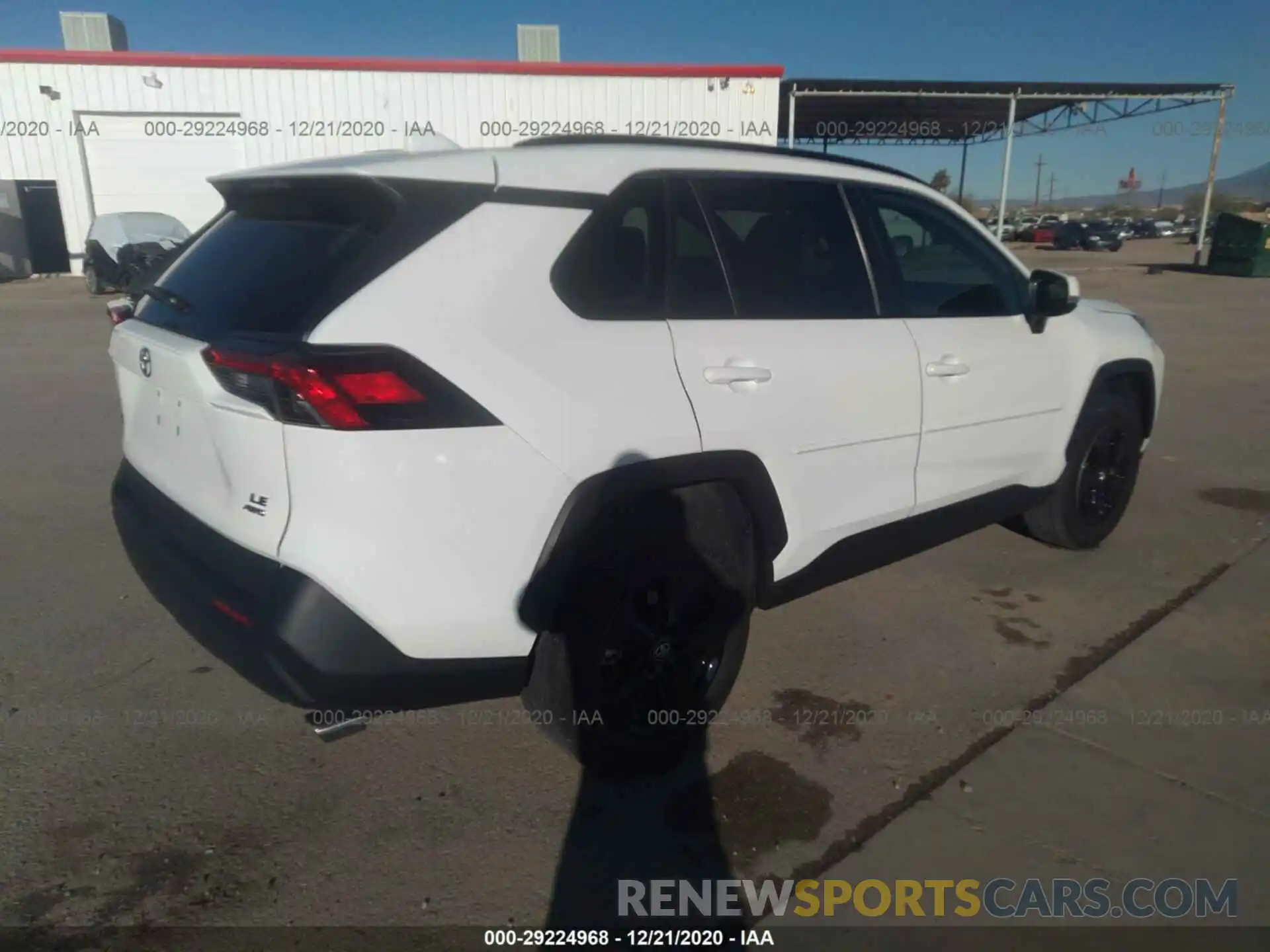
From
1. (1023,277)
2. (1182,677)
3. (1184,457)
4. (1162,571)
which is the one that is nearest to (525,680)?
(1182,677)

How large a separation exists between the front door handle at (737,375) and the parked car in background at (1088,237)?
143 feet

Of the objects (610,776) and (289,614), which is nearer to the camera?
(289,614)

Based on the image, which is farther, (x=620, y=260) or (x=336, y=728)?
(x=620, y=260)

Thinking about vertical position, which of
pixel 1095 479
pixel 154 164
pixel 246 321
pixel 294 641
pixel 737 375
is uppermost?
pixel 154 164

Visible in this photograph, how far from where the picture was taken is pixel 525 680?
2541mm

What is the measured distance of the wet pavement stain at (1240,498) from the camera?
5.53m

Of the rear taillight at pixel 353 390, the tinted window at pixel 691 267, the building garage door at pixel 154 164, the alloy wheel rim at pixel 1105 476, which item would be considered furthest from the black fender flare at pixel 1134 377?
the building garage door at pixel 154 164

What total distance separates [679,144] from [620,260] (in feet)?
1.74

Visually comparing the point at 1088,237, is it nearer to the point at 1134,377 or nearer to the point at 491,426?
the point at 1134,377

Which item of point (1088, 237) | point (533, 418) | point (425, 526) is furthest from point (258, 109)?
point (1088, 237)

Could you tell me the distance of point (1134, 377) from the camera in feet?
15.3

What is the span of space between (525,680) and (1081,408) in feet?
9.93

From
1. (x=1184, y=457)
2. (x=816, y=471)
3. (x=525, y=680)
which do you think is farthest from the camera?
(x=1184, y=457)

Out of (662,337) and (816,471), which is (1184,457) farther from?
(662,337)
